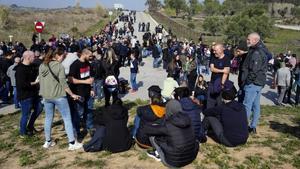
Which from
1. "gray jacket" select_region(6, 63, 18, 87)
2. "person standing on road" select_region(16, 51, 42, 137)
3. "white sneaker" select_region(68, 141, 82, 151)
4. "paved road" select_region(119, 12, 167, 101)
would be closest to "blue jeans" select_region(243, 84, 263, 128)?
"white sneaker" select_region(68, 141, 82, 151)

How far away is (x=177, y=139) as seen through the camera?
244 inches

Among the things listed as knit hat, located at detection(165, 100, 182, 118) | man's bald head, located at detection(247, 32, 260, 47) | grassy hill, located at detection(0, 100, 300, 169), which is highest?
man's bald head, located at detection(247, 32, 260, 47)

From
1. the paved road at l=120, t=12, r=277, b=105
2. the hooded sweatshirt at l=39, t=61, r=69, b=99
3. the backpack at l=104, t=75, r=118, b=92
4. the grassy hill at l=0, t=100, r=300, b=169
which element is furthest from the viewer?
the paved road at l=120, t=12, r=277, b=105

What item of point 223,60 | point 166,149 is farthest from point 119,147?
point 223,60

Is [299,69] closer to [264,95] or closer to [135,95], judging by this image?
[264,95]

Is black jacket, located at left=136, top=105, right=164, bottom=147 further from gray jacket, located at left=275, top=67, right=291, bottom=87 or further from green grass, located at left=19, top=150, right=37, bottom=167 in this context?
gray jacket, located at left=275, top=67, right=291, bottom=87

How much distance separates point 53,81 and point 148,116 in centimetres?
199

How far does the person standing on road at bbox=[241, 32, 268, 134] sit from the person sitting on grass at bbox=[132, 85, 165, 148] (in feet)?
6.87

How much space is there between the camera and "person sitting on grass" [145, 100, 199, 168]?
6195 mm

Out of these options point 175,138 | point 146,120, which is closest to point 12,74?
point 146,120

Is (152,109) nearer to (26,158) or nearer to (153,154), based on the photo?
(153,154)

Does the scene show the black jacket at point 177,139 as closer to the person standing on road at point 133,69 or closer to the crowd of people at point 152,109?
the crowd of people at point 152,109

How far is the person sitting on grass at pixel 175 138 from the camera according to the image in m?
6.20

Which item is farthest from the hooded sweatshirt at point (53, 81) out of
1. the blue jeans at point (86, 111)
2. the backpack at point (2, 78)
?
the backpack at point (2, 78)
